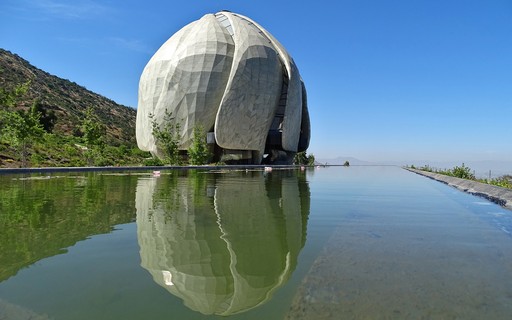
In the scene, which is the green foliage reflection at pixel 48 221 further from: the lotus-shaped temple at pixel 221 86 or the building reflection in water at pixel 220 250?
Answer: the lotus-shaped temple at pixel 221 86

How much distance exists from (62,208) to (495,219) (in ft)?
29.3

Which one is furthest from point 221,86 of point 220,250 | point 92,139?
point 220,250

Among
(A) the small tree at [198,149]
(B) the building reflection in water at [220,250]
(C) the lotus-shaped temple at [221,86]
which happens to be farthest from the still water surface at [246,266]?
(C) the lotus-shaped temple at [221,86]

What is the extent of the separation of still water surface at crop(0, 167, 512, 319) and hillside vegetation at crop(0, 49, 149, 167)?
21.0 m

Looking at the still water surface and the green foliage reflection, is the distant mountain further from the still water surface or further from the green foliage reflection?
the still water surface

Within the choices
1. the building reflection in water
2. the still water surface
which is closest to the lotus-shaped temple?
the building reflection in water

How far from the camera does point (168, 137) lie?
33.3m

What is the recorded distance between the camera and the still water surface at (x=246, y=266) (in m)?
2.61

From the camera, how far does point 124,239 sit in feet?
15.5

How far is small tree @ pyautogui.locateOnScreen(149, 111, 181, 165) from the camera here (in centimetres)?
3353

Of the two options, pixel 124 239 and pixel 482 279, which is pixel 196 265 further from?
pixel 482 279

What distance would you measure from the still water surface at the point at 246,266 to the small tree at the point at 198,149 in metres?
26.4

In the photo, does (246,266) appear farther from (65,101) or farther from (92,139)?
(65,101)

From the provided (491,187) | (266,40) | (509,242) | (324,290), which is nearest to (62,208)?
(324,290)
